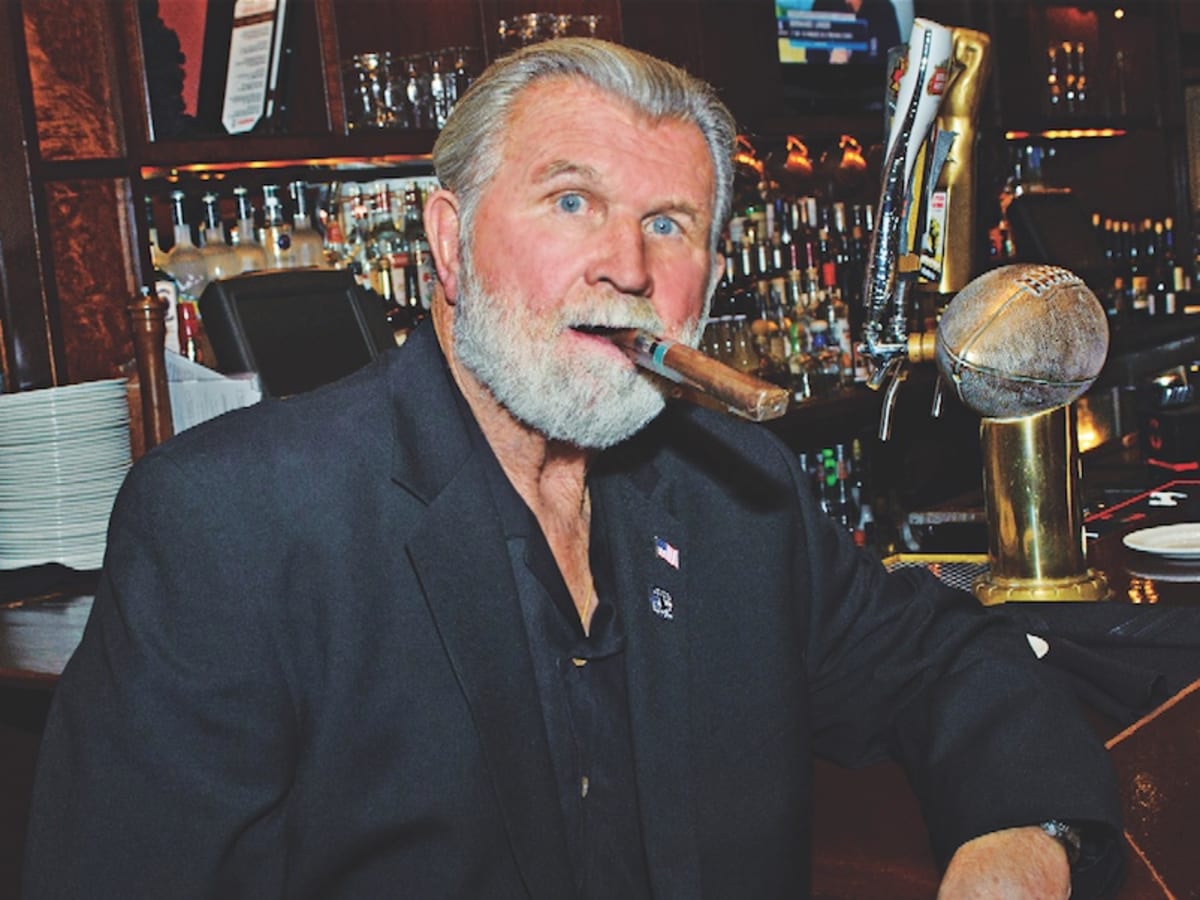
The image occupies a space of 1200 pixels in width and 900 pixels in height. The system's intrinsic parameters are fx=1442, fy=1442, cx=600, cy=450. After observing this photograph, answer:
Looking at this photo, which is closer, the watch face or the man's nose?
the watch face

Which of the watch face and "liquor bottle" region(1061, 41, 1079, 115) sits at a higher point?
"liquor bottle" region(1061, 41, 1079, 115)

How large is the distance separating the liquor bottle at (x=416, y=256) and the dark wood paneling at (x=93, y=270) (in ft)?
2.53

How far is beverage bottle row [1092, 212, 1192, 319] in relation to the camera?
7072 mm

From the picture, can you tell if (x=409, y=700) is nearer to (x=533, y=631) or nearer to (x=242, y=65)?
(x=533, y=631)

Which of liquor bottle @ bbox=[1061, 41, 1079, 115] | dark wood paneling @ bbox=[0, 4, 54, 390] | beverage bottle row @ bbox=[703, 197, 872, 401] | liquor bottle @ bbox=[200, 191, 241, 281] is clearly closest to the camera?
dark wood paneling @ bbox=[0, 4, 54, 390]

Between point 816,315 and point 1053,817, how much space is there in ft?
12.5

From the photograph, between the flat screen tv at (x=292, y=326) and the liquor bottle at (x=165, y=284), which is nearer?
the flat screen tv at (x=292, y=326)

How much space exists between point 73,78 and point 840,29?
3197 millimetres

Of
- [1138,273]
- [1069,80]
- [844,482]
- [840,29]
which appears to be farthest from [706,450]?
[1138,273]

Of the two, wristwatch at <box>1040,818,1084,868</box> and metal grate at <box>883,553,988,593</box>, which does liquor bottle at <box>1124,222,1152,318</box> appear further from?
wristwatch at <box>1040,818,1084,868</box>

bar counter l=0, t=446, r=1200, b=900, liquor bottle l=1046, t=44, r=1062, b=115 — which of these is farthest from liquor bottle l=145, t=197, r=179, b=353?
liquor bottle l=1046, t=44, r=1062, b=115

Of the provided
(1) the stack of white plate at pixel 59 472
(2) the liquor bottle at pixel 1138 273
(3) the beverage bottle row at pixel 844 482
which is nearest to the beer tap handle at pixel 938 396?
(1) the stack of white plate at pixel 59 472

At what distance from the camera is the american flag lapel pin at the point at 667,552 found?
1.56 meters

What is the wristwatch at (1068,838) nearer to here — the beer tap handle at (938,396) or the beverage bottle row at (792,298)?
the beer tap handle at (938,396)
